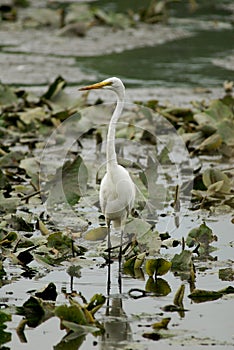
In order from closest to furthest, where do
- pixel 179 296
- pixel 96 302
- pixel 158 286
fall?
pixel 96 302 → pixel 179 296 → pixel 158 286

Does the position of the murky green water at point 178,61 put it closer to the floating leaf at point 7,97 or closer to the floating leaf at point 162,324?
the floating leaf at point 7,97

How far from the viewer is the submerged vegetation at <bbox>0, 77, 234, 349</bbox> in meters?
5.29

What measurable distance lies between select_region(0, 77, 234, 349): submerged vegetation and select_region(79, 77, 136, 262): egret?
0.29 metres

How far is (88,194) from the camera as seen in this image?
7250 mm

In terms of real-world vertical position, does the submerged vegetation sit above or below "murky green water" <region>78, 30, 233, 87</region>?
above

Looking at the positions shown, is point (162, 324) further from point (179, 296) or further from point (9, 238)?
point (9, 238)

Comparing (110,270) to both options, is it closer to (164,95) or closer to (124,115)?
(124,115)

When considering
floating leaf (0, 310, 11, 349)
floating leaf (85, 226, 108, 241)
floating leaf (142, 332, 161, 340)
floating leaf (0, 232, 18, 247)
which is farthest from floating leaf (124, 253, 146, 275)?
floating leaf (0, 310, 11, 349)

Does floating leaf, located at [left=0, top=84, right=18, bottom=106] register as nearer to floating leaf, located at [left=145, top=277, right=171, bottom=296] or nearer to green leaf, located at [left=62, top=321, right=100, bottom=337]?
floating leaf, located at [left=145, top=277, right=171, bottom=296]

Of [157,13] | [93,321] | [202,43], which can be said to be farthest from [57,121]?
[157,13]

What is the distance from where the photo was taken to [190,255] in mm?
5785

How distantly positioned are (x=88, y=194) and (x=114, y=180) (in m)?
1.40

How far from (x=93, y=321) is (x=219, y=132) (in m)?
4.18

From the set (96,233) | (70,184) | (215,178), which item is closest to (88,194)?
(70,184)
